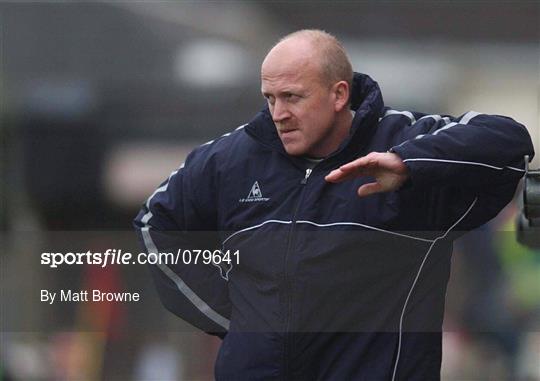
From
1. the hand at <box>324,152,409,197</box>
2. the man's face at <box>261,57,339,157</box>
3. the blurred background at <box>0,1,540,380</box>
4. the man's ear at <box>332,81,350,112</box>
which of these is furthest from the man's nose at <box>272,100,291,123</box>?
the blurred background at <box>0,1,540,380</box>

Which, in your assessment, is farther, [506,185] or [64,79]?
[64,79]

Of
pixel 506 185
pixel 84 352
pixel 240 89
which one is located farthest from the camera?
pixel 84 352

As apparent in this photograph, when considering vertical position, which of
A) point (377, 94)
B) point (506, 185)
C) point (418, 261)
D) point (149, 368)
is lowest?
point (149, 368)

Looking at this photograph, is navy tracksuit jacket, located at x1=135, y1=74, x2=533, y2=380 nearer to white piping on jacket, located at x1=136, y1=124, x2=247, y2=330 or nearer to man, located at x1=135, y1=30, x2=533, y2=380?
man, located at x1=135, y1=30, x2=533, y2=380

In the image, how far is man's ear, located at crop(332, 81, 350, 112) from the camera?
240 centimetres

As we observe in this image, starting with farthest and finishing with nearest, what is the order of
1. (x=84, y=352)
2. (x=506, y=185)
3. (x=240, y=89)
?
(x=84, y=352)
(x=240, y=89)
(x=506, y=185)

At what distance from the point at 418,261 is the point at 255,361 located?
0.40 m

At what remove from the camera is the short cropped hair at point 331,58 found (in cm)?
240

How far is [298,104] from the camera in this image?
2.37 m

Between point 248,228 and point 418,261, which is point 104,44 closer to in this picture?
point 248,228

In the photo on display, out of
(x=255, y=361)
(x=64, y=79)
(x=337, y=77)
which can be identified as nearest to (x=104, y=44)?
(x=64, y=79)

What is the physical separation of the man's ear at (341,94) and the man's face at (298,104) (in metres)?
0.02

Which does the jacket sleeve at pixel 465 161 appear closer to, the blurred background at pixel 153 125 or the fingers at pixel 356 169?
the fingers at pixel 356 169

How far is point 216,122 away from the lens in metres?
2.80
